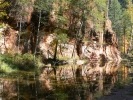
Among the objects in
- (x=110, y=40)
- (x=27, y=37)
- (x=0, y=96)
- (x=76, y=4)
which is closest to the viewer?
(x=0, y=96)

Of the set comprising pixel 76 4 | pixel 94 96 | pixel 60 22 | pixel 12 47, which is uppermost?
pixel 76 4

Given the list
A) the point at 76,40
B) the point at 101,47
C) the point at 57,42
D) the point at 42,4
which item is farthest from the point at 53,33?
the point at 101,47

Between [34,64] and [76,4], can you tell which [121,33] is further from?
[34,64]

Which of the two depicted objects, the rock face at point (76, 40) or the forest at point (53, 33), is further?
the rock face at point (76, 40)

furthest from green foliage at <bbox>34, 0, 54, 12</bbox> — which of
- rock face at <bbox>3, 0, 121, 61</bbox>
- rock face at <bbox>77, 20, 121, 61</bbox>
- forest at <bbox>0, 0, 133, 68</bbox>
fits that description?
rock face at <bbox>77, 20, 121, 61</bbox>

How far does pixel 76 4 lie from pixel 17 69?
22992 mm

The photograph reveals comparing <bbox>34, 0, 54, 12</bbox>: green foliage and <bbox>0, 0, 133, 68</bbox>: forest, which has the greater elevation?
<bbox>34, 0, 54, 12</bbox>: green foliage

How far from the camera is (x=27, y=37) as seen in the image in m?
43.8

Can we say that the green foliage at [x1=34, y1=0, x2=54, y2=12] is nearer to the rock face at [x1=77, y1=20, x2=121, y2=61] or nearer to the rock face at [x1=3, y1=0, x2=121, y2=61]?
the rock face at [x1=3, y1=0, x2=121, y2=61]

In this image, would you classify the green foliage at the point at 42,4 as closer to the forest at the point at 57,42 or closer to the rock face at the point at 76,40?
the forest at the point at 57,42

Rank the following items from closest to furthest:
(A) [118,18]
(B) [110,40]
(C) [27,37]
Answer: (C) [27,37], (B) [110,40], (A) [118,18]

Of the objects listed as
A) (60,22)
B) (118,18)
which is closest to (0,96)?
(60,22)

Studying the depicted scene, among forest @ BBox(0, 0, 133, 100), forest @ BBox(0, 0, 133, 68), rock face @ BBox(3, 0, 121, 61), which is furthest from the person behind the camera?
rock face @ BBox(3, 0, 121, 61)

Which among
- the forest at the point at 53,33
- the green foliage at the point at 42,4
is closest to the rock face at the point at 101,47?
the forest at the point at 53,33
